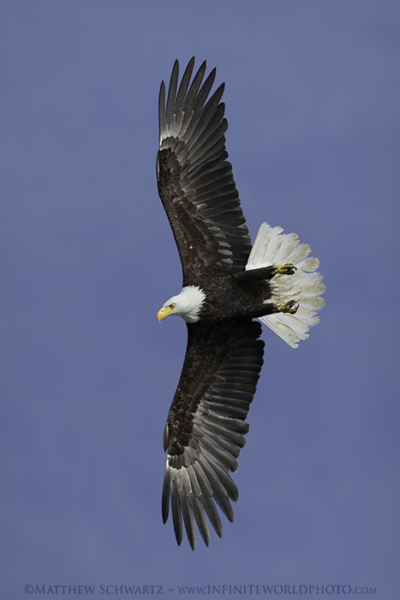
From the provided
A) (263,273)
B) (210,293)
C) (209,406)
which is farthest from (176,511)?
(263,273)

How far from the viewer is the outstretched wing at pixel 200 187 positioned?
9.97 metres

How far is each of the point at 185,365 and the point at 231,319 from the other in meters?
0.75

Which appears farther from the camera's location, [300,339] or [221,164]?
[300,339]

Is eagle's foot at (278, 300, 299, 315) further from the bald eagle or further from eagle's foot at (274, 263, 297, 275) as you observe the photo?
eagle's foot at (274, 263, 297, 275)

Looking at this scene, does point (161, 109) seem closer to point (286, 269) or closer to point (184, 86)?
point (184, 86)

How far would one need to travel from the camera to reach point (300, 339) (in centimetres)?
1067

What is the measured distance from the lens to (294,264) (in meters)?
10.4

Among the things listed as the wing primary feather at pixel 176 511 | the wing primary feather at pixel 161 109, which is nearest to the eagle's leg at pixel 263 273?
the wing primary feather at pixel 161 109

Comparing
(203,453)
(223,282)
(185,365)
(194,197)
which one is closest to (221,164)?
(194,197)

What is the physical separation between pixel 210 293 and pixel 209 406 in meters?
1.25

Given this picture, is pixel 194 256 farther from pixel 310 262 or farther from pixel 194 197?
pixel 310 262

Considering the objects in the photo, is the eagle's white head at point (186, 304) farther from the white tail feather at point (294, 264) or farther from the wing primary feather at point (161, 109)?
the wing primary feather at point (161, 109)

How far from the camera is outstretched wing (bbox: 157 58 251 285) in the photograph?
997 centimetres

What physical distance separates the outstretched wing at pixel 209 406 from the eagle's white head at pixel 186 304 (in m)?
0.21
